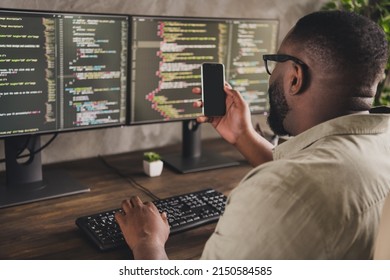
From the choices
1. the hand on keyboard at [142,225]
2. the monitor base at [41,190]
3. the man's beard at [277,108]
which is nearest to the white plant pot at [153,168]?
the monitor base at [41,190]

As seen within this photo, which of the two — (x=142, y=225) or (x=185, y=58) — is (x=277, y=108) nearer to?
(x=142, y=225)

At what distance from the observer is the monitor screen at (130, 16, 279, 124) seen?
1.67 meters

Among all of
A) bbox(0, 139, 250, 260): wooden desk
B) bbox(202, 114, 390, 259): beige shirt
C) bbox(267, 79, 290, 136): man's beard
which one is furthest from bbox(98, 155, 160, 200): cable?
bbox(202, 114, 390, 259): beige shirt

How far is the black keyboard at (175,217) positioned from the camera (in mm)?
1209

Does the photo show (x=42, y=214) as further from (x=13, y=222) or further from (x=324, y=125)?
(x=324, y=125)

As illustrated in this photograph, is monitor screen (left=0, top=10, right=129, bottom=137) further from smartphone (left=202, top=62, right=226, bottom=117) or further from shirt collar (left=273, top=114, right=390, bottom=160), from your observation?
shirt collar (left=273, top=114, right=390, bottom=160)

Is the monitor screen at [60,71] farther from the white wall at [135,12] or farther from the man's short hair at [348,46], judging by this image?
the man's short hair at [348,46]

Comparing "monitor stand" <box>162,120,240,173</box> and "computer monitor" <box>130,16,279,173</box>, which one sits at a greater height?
"computer monitor" <box>130,16,279,173</box>

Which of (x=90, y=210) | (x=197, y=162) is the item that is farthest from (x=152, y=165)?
(x=90, y=210)

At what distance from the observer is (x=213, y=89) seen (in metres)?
1.58

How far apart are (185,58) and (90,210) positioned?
650 millimetres

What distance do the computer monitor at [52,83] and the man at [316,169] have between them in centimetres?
43

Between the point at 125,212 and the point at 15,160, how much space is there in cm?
47

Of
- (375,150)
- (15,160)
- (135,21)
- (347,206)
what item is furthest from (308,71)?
(15,160)
